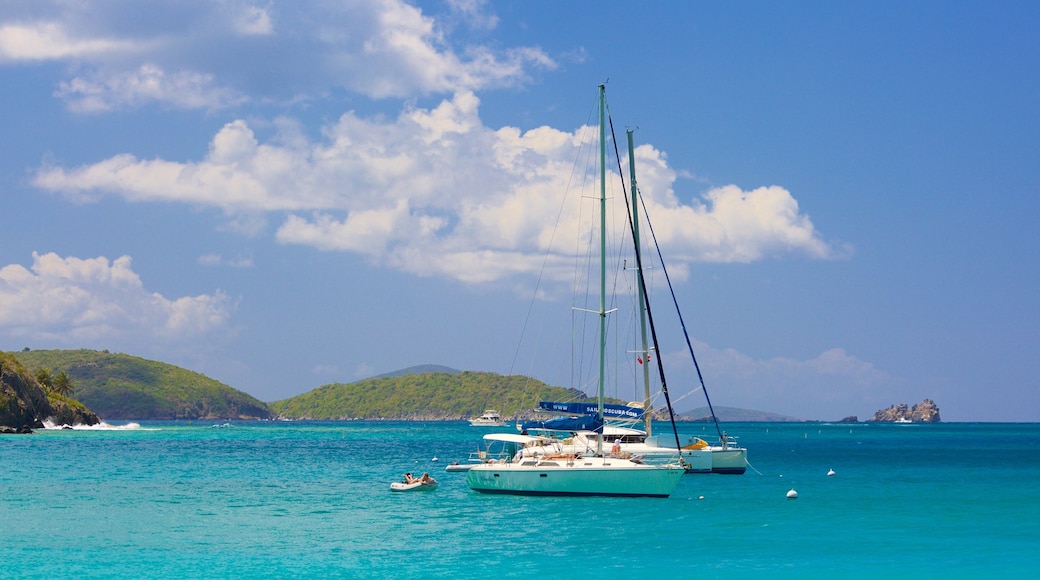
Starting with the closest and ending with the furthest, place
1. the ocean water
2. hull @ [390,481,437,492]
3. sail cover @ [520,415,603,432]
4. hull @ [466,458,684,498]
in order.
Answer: the ocean water → hull @ [466,458,684,498] → sail cover @ [520,415,603,432] → hull @ [390,481,437,492]

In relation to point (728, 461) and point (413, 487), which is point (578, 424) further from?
point (728, 461)

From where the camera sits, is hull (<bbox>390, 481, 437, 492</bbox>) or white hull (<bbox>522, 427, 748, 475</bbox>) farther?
hull (<bbox>390, 481, 437, 492</bbox>)

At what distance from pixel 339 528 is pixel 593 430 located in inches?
595

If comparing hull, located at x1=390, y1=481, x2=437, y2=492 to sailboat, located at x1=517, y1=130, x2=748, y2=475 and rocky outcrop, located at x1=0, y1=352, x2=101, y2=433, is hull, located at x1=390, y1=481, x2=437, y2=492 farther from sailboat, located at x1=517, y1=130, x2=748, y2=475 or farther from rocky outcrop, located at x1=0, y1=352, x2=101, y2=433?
rocky outcrop, located at x1=0, y1=352, x2=101, y2=433

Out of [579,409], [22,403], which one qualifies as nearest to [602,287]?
[579,409]

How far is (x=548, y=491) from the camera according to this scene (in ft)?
158

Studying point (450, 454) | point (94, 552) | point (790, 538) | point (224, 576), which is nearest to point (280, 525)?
point (94, 552)

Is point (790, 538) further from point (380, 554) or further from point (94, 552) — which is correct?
point (94, 552)

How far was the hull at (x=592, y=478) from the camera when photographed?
1849 inches

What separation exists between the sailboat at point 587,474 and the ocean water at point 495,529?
0.73 m

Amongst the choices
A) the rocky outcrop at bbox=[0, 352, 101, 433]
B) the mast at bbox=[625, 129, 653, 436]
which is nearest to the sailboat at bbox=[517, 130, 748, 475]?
the mast at bbox=[625, 129, 653, 436]

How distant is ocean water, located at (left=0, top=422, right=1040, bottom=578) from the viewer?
31734 mm

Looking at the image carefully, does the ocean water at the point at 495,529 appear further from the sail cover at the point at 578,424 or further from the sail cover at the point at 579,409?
the sail cover at the point at 579,409

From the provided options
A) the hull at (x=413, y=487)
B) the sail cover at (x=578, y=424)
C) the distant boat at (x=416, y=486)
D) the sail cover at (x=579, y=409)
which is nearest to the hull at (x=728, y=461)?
the sail cover at (x=579, y=409)
